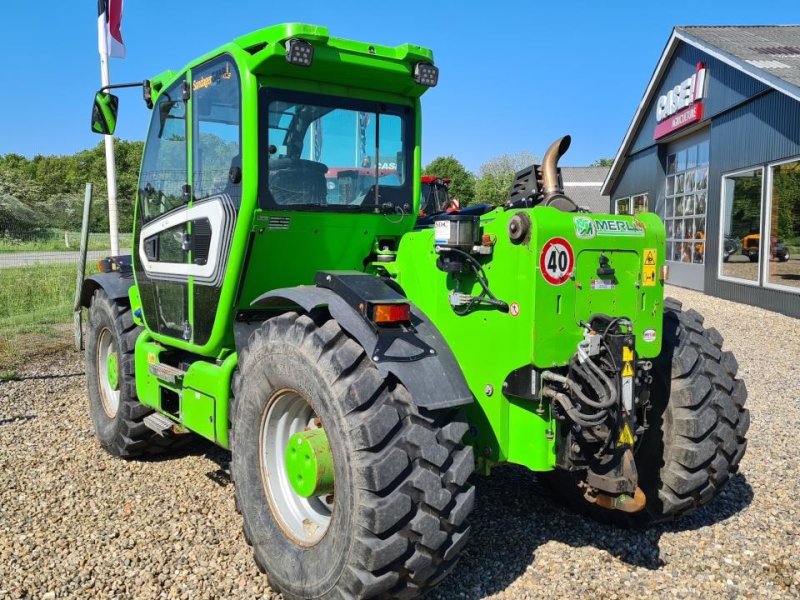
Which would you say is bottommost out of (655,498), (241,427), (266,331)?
(655,498)

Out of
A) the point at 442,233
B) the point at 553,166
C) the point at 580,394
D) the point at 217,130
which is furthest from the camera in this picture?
the point at 217,130

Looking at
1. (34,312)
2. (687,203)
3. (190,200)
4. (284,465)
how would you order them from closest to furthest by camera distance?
(284,465)
(190,200)
(34,312)
(687,203)

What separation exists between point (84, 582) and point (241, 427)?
1050 millimetres

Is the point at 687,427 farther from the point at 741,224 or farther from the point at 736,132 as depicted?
the point at 736,132

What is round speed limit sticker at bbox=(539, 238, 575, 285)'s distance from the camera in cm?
302

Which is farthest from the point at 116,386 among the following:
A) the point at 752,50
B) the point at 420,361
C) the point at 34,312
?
the point at 752,50

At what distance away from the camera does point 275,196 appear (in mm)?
3793

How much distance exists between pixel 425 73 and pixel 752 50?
14.8 m

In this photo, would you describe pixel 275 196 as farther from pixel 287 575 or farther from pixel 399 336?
pixel 287 575

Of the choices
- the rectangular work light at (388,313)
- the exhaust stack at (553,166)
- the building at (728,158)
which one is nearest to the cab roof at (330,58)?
the exhaust stack at (553,166)

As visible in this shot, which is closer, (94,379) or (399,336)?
(399,336)

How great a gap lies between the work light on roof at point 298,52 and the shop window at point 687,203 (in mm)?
16272

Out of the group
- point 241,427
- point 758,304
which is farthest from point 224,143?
point 758,304

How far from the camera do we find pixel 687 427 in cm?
358
